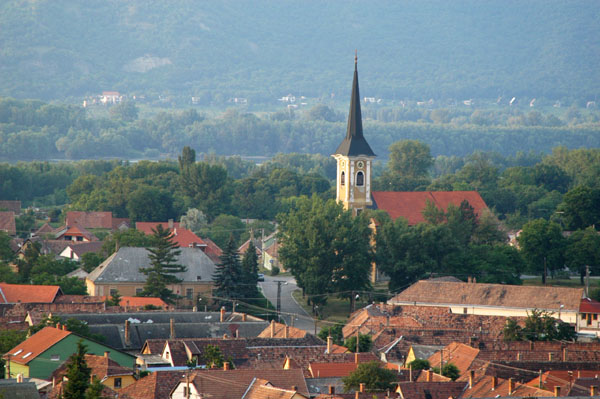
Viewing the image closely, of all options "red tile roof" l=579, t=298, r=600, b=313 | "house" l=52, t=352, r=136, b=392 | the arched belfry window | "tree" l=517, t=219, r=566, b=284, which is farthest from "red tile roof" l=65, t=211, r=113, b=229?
"house" l=52, t=352, r=136, b=392

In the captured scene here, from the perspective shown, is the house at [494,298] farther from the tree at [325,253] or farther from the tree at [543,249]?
the tree at [543,249]

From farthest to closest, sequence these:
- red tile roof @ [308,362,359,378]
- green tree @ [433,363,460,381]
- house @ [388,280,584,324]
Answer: house @ [388,280,584,324] < green tree @ [433,363,460,381] < red tile roof @ [308,362,359,378]

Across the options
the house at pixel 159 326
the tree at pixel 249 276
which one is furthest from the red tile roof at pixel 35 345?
the tree at pixel 249 276

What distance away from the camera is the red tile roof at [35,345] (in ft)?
143

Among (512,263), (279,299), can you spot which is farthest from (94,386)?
(512,263)

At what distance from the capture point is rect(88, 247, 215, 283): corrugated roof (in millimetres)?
68000

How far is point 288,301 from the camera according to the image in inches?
2746

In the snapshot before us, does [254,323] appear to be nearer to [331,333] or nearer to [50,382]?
[331,333]

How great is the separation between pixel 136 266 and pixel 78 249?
14805 millimetres

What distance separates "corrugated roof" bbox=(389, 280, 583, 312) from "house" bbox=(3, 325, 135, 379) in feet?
75.2

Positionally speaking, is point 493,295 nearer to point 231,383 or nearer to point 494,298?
point 494,298

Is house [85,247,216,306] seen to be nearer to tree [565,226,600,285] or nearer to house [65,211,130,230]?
tree [565,226,600,285]

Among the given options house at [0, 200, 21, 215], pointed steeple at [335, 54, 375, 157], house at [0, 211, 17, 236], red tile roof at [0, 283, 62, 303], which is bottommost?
red tile roof at [0, 283, 62, 303]

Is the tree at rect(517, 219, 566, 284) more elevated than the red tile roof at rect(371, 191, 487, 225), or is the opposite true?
the red tile roof at rect(371, 191, 487, 225)
